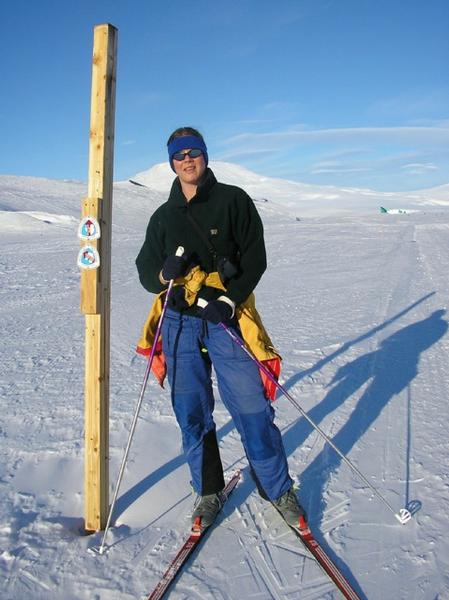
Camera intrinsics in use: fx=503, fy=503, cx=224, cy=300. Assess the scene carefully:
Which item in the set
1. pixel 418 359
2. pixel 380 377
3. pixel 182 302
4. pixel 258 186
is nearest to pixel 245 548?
pixel 182 302

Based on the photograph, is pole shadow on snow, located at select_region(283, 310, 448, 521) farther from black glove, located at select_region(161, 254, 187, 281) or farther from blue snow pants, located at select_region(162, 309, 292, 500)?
black glove, located at select_region(161, 254, 187, 281)

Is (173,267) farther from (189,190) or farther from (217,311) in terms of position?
(189,190)

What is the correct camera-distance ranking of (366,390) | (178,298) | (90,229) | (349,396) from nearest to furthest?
(90,229) < (178,298) < (349,396) < (366,390)

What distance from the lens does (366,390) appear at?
5211 mm

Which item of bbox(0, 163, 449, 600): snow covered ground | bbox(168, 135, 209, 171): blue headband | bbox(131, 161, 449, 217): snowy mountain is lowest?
bbox(0, 163, 449, 600): snow covered ground

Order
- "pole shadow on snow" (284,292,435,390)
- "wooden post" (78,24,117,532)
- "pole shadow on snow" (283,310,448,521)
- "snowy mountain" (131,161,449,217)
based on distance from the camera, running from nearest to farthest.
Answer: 1. "wooden post" (78,24,117,532)
2. "pole shadow on snow" (283,310,448,521)
3. "pole shadow on snow" (284,292,435,390)
4. "snowy mountain" (131,161,449,217)

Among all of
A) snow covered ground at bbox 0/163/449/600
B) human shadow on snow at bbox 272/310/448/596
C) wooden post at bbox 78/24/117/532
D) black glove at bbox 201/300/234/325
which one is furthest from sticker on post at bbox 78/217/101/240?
human shadow on snow at bbox 272/310/448/596

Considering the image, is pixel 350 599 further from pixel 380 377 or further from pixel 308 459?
pixel 380 377

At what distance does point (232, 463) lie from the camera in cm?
388

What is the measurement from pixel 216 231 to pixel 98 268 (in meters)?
0.70

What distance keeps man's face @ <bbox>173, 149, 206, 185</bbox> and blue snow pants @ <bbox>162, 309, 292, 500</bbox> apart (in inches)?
31.3

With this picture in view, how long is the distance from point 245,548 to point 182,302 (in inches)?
58.6

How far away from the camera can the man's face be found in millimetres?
2853

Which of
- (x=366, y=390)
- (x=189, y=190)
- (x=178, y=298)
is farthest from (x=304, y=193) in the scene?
(x=178, y=298)
